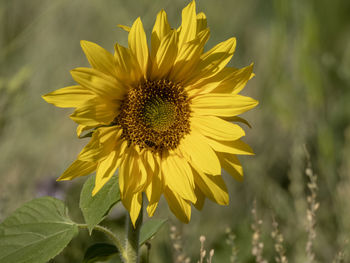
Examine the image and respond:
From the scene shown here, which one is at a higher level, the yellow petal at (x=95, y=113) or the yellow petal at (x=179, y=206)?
the yellow petal at (x=95, y=113)

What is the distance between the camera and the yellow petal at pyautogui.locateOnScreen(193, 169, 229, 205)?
36.5 inches

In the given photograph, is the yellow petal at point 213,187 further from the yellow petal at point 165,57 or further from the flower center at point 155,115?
the yellow petal at point 165,57

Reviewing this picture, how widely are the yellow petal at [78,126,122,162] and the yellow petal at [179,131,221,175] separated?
0.16 metres

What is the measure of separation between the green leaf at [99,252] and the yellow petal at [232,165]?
0.30m

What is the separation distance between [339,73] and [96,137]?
1.59m

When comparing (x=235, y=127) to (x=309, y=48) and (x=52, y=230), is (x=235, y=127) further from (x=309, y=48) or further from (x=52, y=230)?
(x=309, y=48)

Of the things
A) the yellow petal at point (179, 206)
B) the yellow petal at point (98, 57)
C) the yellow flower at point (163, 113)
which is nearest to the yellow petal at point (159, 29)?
A: the yellow flower at point (163, 113)

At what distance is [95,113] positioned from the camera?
32.9 inches

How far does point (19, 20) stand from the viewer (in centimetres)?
321

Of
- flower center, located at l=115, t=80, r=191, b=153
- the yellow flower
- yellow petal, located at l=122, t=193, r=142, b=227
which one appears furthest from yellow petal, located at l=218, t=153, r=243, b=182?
yellow petal, located at l=122, t=193, r=142, b=227

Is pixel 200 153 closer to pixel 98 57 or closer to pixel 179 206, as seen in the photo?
pixel 179 206

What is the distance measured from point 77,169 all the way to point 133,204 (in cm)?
13

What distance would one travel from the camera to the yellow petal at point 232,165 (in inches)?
36.6

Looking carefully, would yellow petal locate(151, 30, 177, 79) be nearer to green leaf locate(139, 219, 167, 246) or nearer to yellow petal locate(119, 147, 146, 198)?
yellow petal locate(119, 147, 146, 198)
